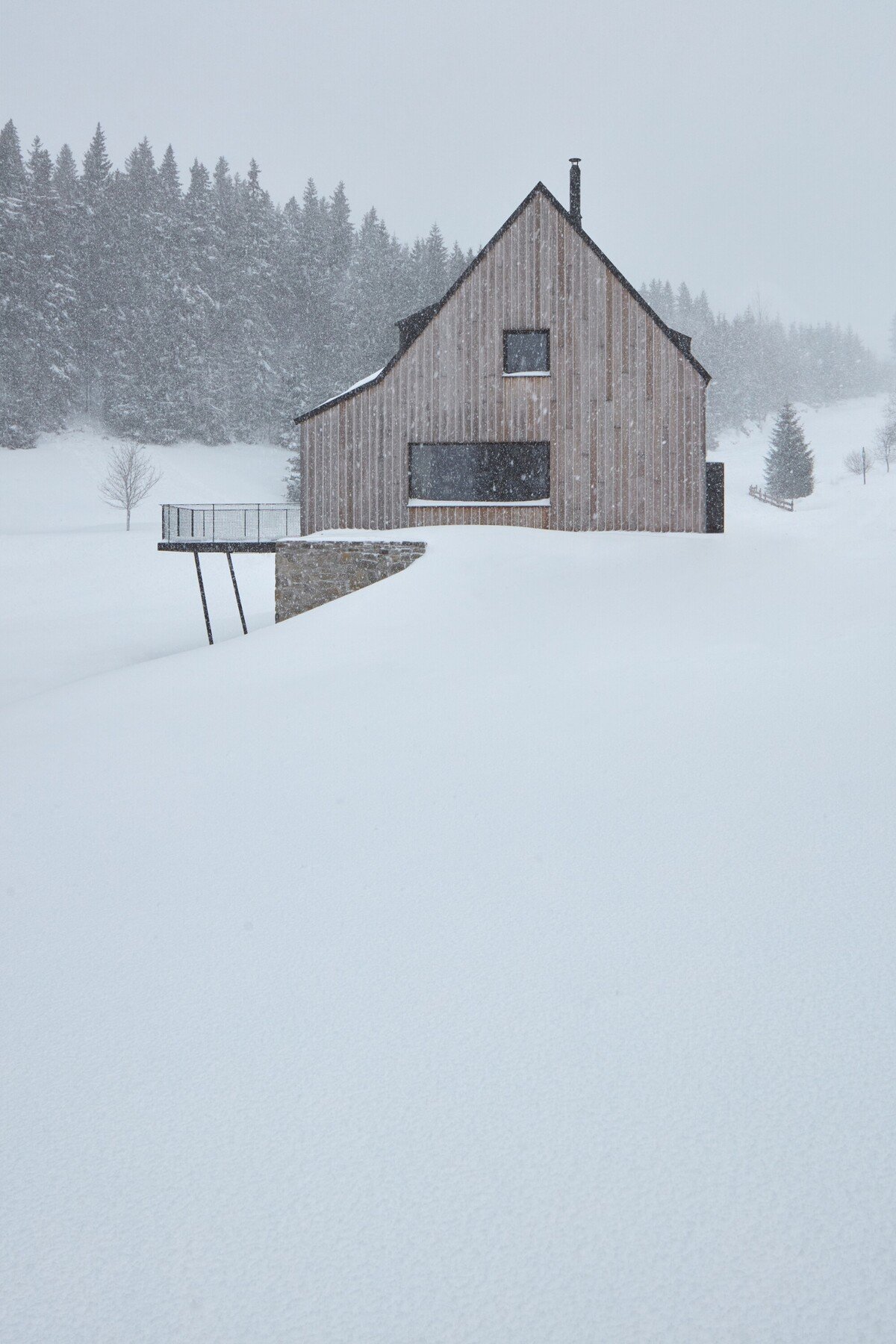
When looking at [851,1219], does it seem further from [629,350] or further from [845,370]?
[845,370]

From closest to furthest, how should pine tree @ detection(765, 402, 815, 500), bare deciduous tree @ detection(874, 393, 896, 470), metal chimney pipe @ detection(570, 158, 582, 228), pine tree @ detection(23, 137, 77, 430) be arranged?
metal chimney pipe @ detection(570, 158, 582, 228), pine tree @ detection(23, 137, 77, 430), pine tree @ detection(765, 402, 815, 500), bare deciduous tree @ detection(874, 393, 896, 470)

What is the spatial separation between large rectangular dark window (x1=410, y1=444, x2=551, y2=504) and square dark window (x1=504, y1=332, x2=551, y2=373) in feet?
5.05

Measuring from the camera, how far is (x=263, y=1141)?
9.65 feet

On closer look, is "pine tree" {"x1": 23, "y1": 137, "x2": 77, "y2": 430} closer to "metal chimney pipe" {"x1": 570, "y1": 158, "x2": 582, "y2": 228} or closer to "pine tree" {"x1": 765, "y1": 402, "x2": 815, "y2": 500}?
"metal chimney pipe" {"x1": 570, "y1": 158, "x2": 582, "y2": 228}

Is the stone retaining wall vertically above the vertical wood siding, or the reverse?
the vertical wood siding

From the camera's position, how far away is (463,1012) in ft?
11.6

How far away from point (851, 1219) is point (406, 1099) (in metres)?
1.43

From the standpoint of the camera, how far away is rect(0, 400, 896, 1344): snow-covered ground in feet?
7.91

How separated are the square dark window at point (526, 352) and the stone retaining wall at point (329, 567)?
5.82 meters

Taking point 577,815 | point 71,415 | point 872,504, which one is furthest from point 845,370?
point 577,815

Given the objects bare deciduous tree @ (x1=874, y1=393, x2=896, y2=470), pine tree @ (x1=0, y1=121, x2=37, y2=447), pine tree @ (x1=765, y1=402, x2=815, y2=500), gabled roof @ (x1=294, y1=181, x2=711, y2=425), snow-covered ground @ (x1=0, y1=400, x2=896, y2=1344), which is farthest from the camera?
bare deciduous tree @ (x1=874, y1=393, x2=896, y2=470)

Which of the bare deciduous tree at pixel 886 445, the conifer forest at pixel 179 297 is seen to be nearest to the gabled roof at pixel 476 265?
the conifer forest at pixel 179 297

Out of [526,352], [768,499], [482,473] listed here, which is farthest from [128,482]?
[768,499]

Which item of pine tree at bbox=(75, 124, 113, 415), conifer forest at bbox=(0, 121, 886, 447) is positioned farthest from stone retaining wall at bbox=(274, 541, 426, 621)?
pine tree at bbox=(75, 124, 113, 415)
